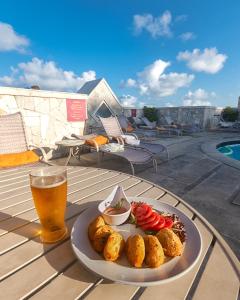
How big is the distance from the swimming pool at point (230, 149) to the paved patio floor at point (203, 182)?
3344 millimetres

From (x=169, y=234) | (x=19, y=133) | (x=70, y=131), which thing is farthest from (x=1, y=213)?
(x=70, y=131)

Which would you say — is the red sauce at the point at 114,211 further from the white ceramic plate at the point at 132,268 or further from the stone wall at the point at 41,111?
the stone wall at the point at 41,111

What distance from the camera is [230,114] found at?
17.2 m

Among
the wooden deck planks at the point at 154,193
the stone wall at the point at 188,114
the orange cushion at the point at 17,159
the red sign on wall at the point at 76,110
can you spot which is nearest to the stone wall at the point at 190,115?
the stone wall at the point at 188,114

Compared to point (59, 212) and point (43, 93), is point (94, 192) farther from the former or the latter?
point (43, 93)

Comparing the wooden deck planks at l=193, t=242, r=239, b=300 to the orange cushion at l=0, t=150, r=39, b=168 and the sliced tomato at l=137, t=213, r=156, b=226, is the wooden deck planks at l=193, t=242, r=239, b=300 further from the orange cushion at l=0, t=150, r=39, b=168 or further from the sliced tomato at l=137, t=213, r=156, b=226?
the orange cushion at l=0, t=150, r=39, b=168

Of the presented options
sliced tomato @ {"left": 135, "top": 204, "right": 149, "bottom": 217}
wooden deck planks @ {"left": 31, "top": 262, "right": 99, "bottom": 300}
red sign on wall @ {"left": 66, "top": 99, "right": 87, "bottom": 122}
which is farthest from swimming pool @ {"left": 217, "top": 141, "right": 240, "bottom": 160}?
wooden deck planks @ {"left": 31, "top": 262, "right": 99, "bottom": 300}

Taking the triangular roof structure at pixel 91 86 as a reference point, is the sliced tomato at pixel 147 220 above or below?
below

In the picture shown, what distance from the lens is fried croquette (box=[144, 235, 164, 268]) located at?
0.67 meters

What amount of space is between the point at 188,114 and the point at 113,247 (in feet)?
54.5

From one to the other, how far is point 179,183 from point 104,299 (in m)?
3.63

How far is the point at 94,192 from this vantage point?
1437mm

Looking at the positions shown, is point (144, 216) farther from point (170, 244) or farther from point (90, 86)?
point (90, 86)

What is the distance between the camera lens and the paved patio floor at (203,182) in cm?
261
